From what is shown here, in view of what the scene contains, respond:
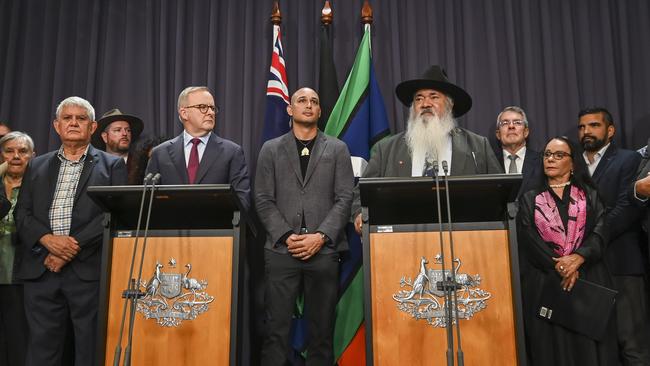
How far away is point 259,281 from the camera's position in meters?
4.75

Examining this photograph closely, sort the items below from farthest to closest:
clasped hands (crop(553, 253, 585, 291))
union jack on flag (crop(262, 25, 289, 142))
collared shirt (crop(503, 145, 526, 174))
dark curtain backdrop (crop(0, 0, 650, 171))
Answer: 1. dark curtain backdrop (crop(0, 0, 650, 171))
2. union jack on flag (crop(262, 25, 289, 142))
3. collared shirt (crop(503, 145, 526, 174))
4. clasped hands (crop(553, 253, 585, 291))

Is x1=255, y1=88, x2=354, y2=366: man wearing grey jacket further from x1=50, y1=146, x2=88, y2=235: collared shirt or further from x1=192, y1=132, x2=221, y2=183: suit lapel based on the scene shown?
x1=50, y1=146, x2=88, y2=235: collared shirt

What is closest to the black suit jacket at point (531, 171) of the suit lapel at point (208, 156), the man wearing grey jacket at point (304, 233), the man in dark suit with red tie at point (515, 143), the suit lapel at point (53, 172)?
the man in dark suit with red tie at point (515, 143)

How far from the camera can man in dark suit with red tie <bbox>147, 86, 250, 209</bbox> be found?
12.1 ft

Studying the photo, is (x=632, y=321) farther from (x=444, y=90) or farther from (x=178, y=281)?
(x=178, y=281)

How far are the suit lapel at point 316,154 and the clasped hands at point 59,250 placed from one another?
1.33 m

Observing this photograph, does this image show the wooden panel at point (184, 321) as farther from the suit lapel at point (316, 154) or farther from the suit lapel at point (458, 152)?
the suit lapel at point (458, 152)

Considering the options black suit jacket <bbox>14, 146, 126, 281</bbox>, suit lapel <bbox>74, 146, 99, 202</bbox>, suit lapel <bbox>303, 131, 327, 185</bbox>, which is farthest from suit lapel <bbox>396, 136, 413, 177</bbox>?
suit lapel <bbox>74, 146, 99, 202</bbox>

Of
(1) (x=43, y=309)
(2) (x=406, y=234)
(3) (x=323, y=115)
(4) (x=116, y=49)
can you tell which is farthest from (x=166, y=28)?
(2) (x=406, y=234)

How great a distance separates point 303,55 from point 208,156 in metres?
1.77

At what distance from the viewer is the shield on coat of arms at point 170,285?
9.26ft

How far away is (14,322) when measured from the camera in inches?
155

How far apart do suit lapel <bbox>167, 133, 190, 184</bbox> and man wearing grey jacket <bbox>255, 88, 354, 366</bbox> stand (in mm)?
436

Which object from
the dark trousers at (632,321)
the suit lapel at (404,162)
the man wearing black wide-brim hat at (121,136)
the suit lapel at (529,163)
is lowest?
the dark trousers at (632,321)
